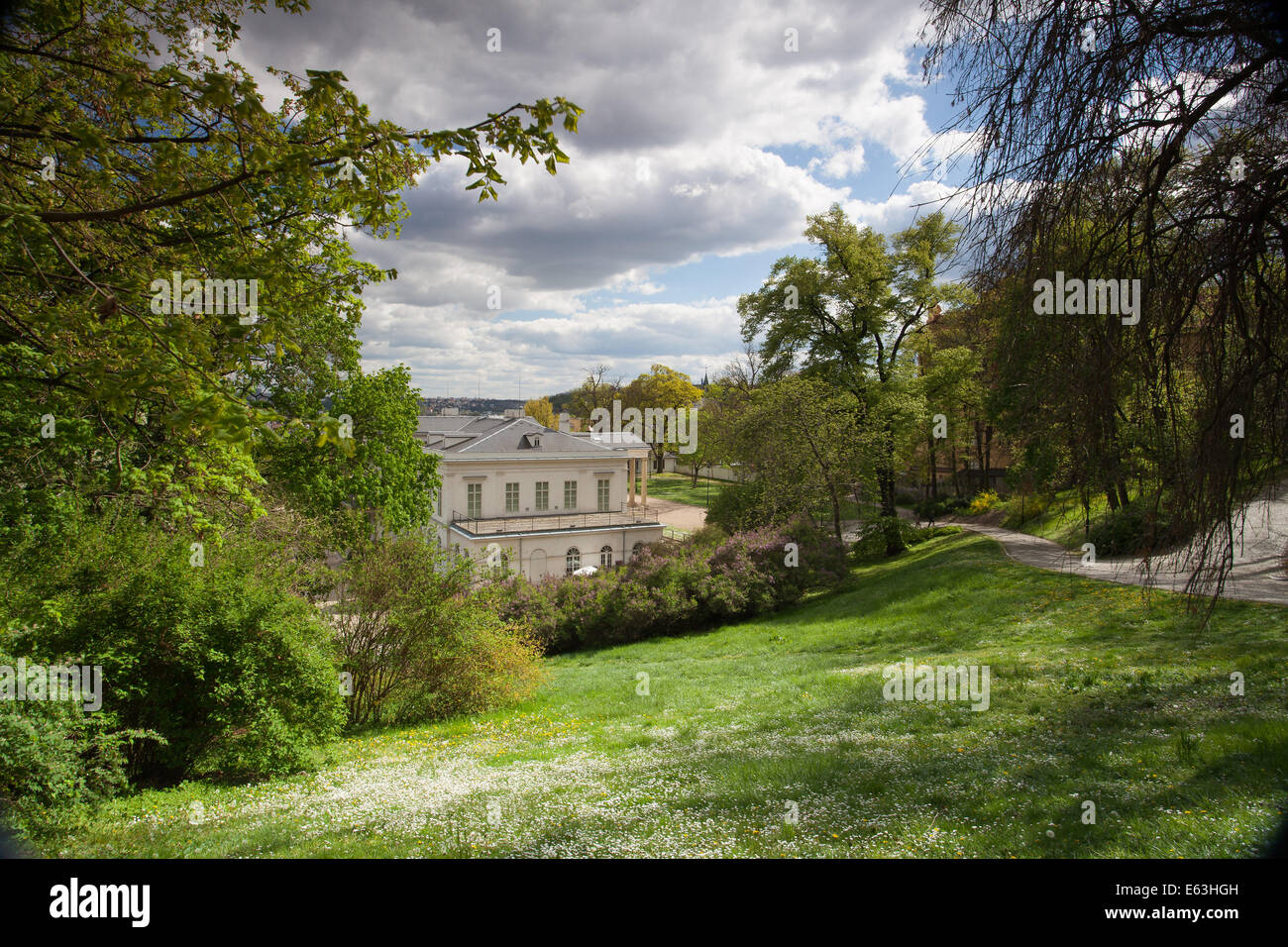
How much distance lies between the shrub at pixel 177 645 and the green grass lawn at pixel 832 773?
843 mm

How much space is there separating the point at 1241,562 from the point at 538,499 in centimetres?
2850

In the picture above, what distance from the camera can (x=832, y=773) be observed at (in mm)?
6234

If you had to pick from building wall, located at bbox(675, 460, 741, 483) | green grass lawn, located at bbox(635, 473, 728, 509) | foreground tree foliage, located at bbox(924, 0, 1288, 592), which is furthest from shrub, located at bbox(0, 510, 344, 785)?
building wall, located at bbox(675, 460, 741, 483)

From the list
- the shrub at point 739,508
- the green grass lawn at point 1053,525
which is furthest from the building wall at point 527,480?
the green grass lawn at point 1053,525

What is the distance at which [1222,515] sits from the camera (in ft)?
15.3

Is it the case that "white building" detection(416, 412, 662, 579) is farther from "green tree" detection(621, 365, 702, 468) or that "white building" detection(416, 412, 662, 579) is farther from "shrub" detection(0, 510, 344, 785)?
"green tree" detection(621, 365, 702, 468)

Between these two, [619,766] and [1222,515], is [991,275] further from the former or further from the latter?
[619,766]

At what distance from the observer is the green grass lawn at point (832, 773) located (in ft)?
15.2

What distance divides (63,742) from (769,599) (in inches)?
746

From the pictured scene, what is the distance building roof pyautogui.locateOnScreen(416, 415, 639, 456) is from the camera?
1330 inches

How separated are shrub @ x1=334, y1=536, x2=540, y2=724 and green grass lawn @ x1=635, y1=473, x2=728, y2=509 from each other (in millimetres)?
41990

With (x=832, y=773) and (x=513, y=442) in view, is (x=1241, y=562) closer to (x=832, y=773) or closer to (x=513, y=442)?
(x=832, y=773)

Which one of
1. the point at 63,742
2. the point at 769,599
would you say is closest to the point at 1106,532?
the point at 769,599

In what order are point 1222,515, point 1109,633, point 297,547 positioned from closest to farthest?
point 1222,515 < point 1109,633 < point 297,547
